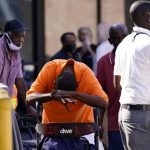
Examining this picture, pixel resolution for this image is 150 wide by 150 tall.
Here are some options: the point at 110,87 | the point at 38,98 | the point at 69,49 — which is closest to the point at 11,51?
the point at 110,87

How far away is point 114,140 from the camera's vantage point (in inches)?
355

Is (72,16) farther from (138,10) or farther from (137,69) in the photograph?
(137,69)

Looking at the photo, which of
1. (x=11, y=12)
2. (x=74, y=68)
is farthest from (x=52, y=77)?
(x=11, y=12)

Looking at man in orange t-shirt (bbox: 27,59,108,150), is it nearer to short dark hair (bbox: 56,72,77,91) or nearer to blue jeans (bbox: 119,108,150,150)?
short dark hair (bbox: 56,72,77,91)

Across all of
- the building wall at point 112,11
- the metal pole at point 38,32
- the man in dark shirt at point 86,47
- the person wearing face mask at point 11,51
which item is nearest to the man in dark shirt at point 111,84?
the person wearing face mask at point 11,51

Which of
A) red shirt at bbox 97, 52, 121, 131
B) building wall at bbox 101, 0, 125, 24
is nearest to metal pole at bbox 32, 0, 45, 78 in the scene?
building wall at bbox 101, 0, 125, 24

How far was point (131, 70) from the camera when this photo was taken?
7.07 meters

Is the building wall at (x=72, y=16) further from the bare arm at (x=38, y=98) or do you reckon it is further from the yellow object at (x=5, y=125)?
the yellow object at (x=5, y=125)

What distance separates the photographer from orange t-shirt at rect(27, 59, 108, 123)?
715 cm

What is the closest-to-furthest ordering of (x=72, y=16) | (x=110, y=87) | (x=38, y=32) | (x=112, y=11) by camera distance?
(x=110, y=87), (x=38, y=32), (x=72, y=16), (x=112, y=11)

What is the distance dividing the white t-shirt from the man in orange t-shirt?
0.77ft

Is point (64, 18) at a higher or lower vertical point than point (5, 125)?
lower

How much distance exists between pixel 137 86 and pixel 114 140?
6.87 ft

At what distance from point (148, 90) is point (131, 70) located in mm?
233
